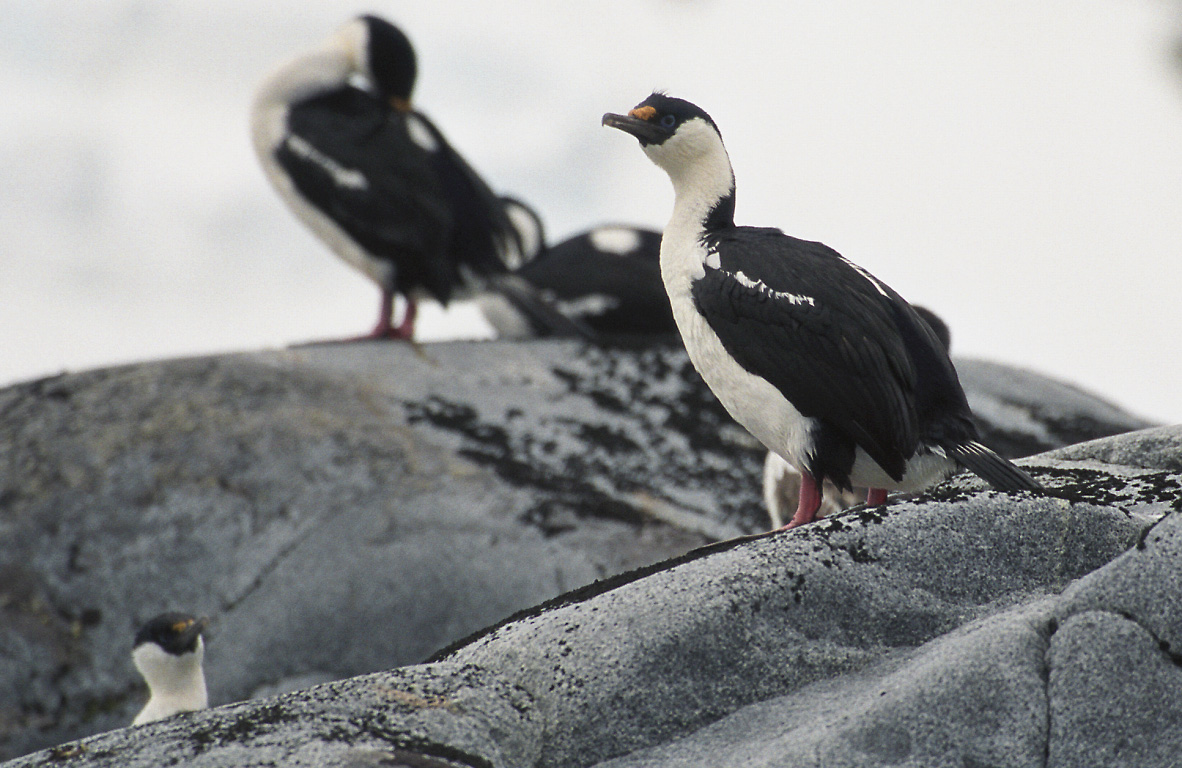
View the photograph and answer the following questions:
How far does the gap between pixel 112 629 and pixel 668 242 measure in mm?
4777

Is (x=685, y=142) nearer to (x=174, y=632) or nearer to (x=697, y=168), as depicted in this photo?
(x=697, y=168)

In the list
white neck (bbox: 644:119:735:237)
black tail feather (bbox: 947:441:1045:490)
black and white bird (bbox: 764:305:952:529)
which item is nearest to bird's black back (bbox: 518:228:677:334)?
black and white bird (bbox: 764:305:952:529)

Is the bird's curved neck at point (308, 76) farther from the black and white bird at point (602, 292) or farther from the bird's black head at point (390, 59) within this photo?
the black and white bird at point (602, 292)

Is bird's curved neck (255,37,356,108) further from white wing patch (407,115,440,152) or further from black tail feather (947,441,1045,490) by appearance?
black tail feather (947,441,1045,490)

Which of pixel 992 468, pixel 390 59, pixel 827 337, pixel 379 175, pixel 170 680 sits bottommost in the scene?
pixel 170 680

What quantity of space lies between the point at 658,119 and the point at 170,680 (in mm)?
4057

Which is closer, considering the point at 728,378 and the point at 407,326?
the point at 728,378

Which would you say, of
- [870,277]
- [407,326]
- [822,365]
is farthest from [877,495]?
[407,326]

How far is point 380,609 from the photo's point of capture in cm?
764

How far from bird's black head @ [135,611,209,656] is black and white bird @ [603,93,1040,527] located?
3568mm

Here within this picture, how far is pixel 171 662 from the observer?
22.3 ft

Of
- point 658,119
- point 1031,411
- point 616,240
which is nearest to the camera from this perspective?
point 658,119

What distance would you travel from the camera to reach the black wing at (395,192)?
9.72 metres

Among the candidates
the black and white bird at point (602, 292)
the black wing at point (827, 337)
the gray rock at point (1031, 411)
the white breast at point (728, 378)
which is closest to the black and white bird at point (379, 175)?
the black and white bird at point (602, 292)
